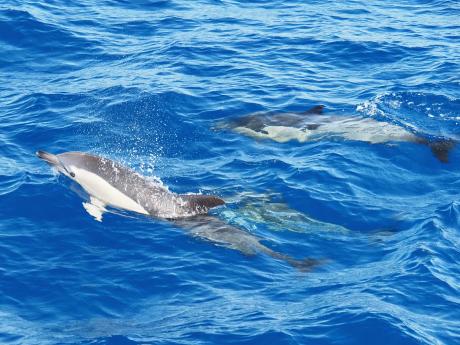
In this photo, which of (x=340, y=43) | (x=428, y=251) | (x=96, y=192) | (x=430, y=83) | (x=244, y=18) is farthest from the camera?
(x=244, y=18)

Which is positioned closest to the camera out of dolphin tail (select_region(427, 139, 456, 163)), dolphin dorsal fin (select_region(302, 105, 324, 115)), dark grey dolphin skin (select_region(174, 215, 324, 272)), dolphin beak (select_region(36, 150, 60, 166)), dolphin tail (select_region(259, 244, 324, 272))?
dolphin tail (select_region(259, 244, 324, 272))

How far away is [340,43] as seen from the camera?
24.3 m

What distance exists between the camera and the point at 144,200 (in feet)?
48.6

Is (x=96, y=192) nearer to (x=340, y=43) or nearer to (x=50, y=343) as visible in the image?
(x=50, y=343)

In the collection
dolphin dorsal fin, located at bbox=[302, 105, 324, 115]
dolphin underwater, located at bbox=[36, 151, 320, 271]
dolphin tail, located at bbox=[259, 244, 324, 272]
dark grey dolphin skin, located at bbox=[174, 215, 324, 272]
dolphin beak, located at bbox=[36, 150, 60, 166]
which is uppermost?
dolphin dorsal fin, located at bbox=[302, 105, 324, 115]

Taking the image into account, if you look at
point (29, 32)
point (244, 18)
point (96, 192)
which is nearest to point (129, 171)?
point (96, 192)

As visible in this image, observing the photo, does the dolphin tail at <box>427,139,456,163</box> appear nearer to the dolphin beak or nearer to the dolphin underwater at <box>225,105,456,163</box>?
the dolphin underwater at <box>225,105,456,163</box>

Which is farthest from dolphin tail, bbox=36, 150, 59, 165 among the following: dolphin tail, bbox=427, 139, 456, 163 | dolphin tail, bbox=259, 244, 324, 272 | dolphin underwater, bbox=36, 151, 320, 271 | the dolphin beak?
dolphin tail, bbox=427, 139, 456, 163

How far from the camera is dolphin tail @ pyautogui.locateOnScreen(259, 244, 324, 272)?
13211 mm

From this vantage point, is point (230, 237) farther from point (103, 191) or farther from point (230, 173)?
point (230, 173)

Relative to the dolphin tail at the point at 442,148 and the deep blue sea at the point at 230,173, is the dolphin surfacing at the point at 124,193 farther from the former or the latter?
the dolphin tail at the point at 442,148

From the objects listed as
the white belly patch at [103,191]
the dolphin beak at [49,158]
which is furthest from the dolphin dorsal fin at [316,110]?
the dolphin beak at [49,158]

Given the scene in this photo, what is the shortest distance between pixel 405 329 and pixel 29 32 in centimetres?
1653

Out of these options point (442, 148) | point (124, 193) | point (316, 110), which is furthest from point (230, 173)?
point (442, 148)
